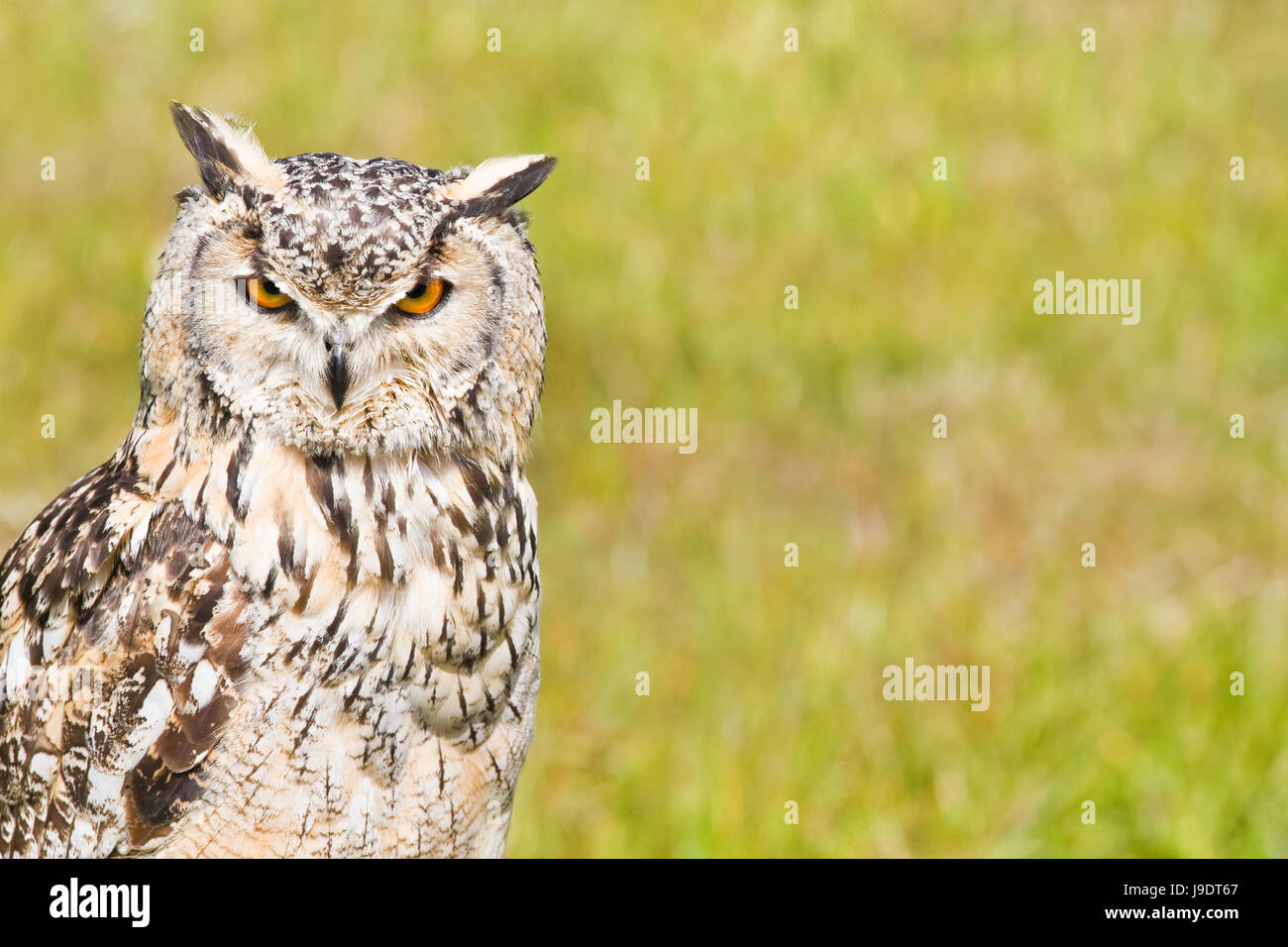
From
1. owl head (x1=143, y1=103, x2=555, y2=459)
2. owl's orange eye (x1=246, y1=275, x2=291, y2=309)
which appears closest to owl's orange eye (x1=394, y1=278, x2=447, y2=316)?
owl head (x1=143, y1=103, x2=555, y2=459)

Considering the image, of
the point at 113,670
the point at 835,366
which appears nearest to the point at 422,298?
the point at 113,670

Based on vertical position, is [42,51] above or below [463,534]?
above

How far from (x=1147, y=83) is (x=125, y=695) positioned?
5.42 metres

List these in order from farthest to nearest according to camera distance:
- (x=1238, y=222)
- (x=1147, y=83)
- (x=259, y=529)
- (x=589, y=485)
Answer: (x=1147, y=83) → (x=1238, y=222) → (x=589, y=485) → (x=259, y=529)

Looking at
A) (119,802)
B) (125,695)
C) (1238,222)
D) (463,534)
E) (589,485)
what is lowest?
(119,802)

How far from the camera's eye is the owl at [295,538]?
1.98 metres

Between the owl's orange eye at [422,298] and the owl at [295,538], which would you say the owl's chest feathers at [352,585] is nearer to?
the owl at [295,538]

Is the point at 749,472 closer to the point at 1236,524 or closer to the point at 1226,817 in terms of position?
the point at 1236,524

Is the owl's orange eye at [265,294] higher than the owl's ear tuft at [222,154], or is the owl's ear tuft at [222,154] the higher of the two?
the owl's ear tuft at [222,154]

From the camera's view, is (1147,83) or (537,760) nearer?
(537,760)

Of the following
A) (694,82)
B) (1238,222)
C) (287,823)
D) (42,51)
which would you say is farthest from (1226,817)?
(42,51)

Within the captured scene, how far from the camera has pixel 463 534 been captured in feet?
7.04

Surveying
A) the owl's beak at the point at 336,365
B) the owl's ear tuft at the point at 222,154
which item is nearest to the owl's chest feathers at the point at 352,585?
the owl's beak at the point at 336,365

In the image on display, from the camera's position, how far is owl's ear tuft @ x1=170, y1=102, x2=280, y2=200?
6.53ft
